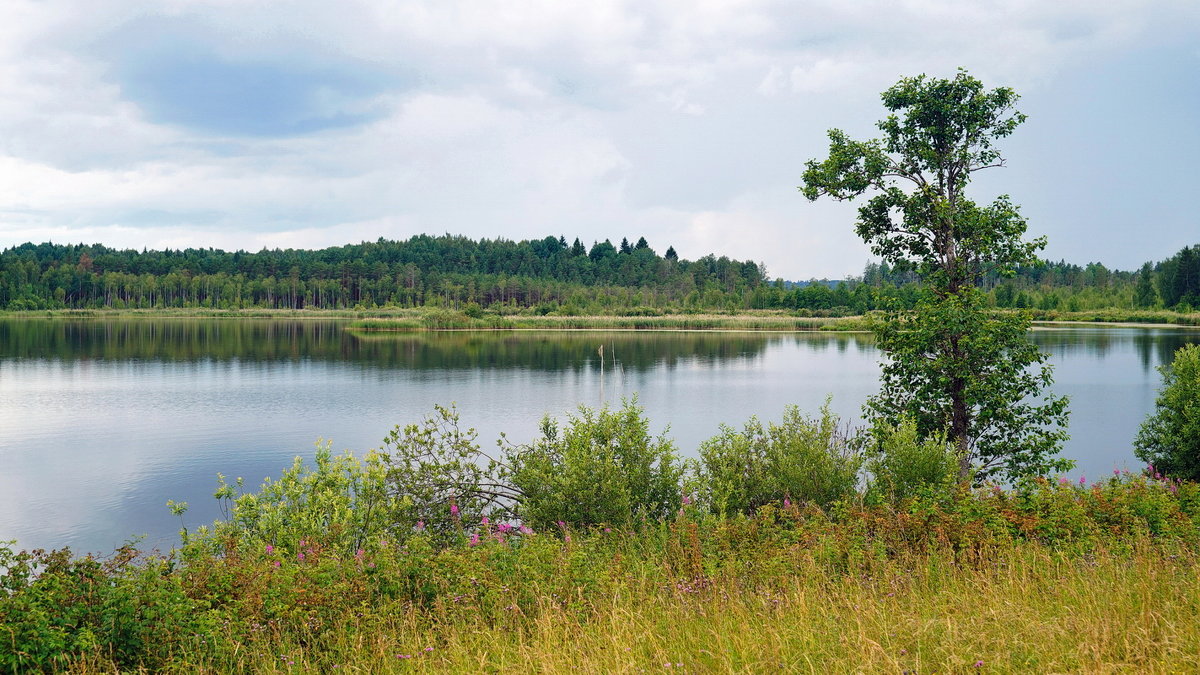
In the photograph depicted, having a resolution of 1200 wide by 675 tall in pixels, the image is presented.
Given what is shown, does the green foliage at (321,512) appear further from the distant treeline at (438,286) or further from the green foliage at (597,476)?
the distant treeline at (438,286)

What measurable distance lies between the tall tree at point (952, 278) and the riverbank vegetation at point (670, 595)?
3.47 m

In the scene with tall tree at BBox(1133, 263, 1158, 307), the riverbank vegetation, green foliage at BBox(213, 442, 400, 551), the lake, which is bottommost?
the lake

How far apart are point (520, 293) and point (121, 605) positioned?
495ft

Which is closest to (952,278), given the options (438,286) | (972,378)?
(972,378)

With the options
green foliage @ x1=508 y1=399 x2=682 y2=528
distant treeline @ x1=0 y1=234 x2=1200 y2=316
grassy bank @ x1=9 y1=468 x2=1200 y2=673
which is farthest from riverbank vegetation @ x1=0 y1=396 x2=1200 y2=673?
distant treeline @ x1=0 y1=234 x2=1200 y2=316

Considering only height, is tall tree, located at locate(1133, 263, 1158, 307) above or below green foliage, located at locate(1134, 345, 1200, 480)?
above

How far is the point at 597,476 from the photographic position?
10195 mm

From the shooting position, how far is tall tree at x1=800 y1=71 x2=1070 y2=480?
12.2m

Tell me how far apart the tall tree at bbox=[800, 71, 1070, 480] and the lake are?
4.79m

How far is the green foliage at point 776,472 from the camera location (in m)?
10.6

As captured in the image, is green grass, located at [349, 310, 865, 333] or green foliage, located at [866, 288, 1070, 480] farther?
green grass, located at [349, 310, 865, 333]

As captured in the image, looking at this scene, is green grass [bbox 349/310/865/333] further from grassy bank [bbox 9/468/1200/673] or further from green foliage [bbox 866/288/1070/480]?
grassy bank [bbox 9/468/1200/673]

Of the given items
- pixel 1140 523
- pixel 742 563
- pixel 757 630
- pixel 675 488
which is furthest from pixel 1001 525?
pixel 675 488

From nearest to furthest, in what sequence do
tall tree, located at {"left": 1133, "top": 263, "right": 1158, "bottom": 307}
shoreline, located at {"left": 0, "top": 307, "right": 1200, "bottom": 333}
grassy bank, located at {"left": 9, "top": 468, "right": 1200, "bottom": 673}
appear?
grassy bank, located at {"left": 9, "top": 468, "right": 1200, "bottom": 673} → shoreline, located at {"left": 0, "top": 307, "right": 1200, "bottom": 333} → tall tree, located at {"left": 1133, "top": 263, "right": 1158, "bottom": 307}
